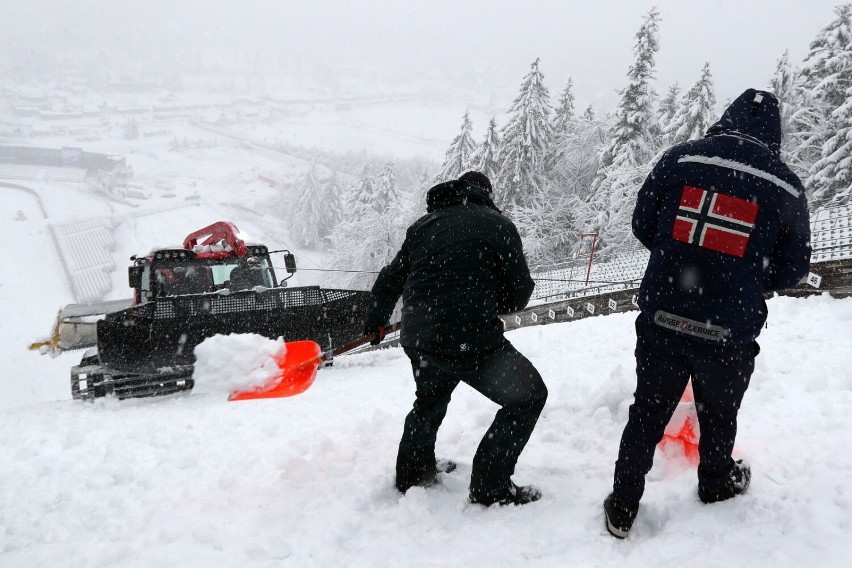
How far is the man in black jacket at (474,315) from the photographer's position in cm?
279

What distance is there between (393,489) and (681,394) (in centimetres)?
193

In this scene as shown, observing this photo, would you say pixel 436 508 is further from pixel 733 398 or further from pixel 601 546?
pixel 733 398

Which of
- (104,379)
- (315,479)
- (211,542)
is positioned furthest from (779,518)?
(104,379)

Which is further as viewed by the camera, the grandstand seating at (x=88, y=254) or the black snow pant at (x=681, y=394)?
the grandstand seating at (x=88, y=254)

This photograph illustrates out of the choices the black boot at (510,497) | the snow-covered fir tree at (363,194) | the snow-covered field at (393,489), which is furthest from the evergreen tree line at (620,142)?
the black boot at (510,497)

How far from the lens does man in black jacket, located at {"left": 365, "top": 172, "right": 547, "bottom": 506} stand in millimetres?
2787

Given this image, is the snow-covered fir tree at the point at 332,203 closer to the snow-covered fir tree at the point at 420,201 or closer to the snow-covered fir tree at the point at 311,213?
the snow-covered fir tree at the point at 311,213

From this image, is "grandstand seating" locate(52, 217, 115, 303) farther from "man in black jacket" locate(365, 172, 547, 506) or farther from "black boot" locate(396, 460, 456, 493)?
"man in black jacket" locate(365, 172, 547, 506)

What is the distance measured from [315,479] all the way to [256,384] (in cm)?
119

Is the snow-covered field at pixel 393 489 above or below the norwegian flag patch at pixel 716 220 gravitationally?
below

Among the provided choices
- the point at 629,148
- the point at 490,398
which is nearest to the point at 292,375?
the point at 490,398

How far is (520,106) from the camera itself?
88.3 ft

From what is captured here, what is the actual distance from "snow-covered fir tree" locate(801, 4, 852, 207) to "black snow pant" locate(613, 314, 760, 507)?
21561 mm

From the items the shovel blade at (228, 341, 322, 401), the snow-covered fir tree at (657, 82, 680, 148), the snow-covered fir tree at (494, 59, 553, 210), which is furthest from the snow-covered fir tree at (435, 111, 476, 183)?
the shovel blade at (228, 341, 322, 401)
